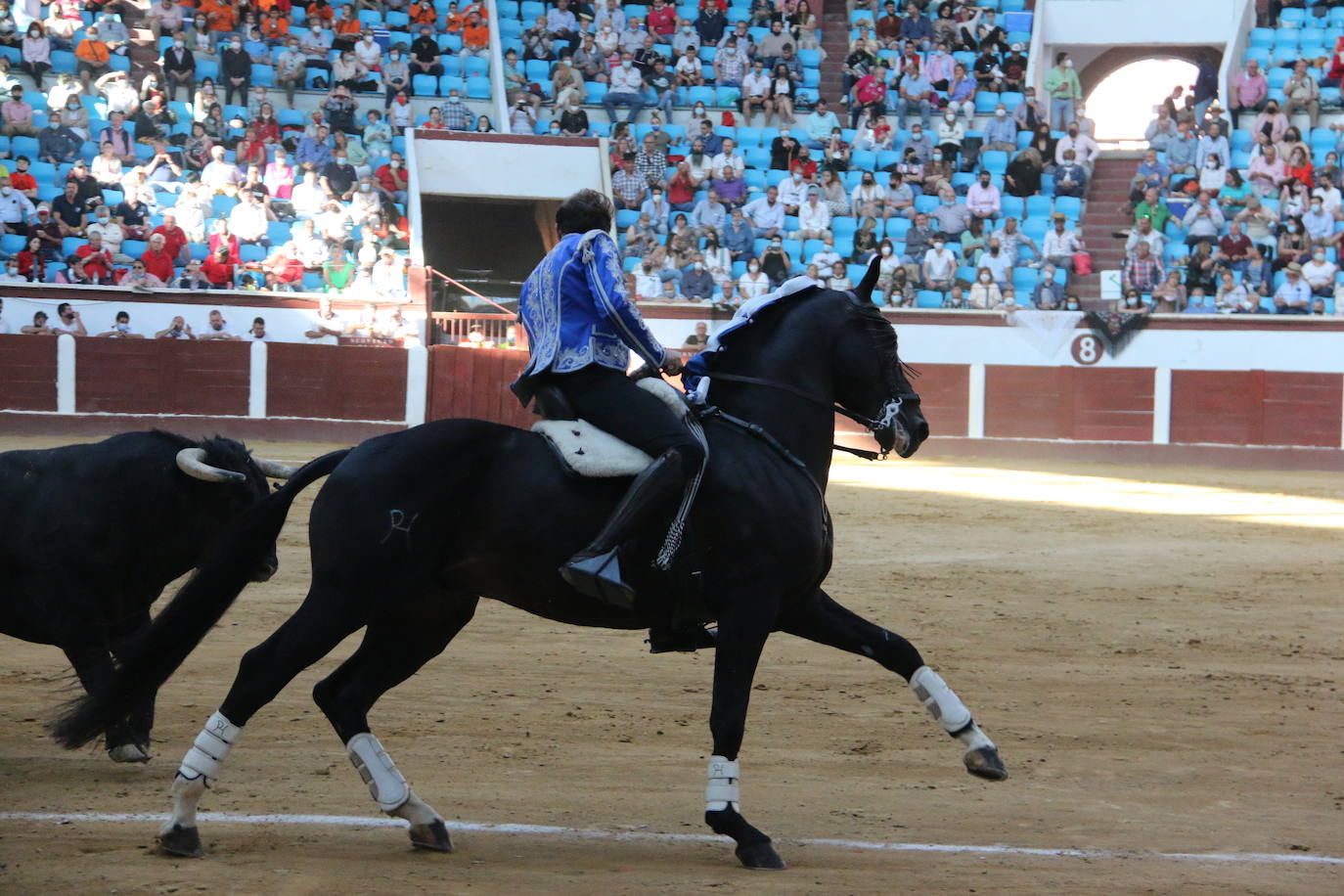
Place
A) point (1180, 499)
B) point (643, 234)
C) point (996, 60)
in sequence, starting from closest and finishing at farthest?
1. point (1180, 499)
2. point (643, 234)
3. point (996, 60)

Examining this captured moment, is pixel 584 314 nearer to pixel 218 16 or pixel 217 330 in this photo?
pixel 217 330

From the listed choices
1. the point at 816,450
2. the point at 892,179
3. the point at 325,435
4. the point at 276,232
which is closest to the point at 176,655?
the point at 816,450

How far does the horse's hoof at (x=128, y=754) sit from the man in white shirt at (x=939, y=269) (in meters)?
14.1

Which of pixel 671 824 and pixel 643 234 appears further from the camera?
pixel 643 234

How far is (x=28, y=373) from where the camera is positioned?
50.7 ft

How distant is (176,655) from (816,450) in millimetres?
1770

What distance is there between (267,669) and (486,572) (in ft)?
1.93

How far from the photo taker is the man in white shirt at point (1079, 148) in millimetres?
19047

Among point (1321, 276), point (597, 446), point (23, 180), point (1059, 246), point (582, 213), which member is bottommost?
point (597, 446)

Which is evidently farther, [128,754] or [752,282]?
[752,282]

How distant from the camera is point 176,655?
3910mm

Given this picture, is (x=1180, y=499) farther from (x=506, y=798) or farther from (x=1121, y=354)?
(x=506, y=798)

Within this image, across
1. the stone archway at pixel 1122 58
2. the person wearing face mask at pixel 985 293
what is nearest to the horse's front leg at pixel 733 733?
the person wearing face mask at pixel 985 293

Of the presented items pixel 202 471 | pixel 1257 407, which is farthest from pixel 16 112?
pixel 202 471
